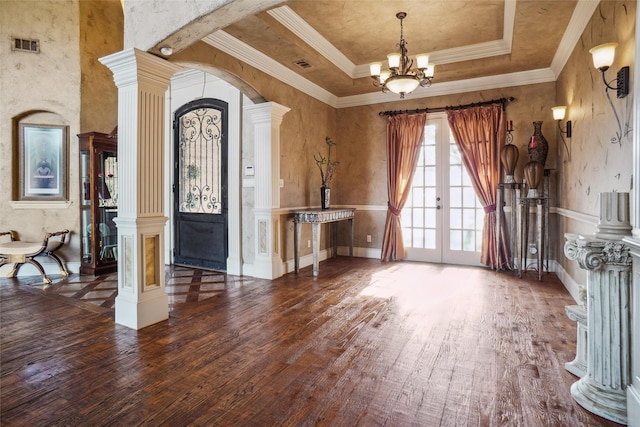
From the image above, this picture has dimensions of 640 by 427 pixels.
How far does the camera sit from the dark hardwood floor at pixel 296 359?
1.86m

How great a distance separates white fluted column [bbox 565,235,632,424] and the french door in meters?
3.76

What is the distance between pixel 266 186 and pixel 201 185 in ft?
4.51

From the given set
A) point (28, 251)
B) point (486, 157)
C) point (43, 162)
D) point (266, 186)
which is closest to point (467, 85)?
point (486, 157)

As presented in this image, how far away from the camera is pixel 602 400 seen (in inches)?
73.7

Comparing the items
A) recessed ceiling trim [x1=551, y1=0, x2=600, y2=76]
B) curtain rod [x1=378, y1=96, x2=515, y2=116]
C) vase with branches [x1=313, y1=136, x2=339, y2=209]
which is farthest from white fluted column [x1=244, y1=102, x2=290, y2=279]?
recessed ceiling trim [x1=551, y1=0, x2=600, y2=76]

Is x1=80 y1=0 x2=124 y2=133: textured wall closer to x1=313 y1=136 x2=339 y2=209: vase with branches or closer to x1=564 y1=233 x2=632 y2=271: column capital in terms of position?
x1=313 y1=136 x2=339 y2=209: vase with branches

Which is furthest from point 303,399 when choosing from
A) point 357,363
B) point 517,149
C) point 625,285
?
point 517,149

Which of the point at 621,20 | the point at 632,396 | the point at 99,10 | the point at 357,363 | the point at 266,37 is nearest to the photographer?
the point at 632,396

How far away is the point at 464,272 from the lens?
5184 mm

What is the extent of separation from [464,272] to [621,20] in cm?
346

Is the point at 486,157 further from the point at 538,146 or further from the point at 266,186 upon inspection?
the point at 266,186

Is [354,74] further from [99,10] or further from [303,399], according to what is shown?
[303,399]

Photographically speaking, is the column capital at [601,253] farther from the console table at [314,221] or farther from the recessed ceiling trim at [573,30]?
the console table at [314,221]

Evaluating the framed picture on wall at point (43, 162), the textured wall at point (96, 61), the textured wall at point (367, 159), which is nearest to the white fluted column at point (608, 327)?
the textured wall at point (367, 159)
